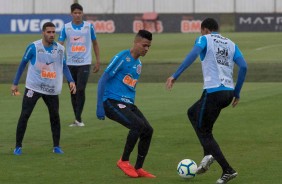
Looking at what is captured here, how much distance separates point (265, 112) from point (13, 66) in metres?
17.7

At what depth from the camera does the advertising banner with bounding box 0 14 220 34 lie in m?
64.8

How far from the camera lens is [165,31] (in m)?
65.2

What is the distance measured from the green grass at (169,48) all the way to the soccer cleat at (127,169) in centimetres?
2435

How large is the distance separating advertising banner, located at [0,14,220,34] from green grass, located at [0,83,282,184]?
4035cm

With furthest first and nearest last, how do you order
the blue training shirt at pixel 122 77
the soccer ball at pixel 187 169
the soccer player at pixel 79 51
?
the soccer player at pixel 79 51 < the blue training shirt at pixel 122 77 < the soccer ball at pixel 187 169

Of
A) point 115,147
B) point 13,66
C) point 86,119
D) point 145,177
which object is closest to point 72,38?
point 86,119

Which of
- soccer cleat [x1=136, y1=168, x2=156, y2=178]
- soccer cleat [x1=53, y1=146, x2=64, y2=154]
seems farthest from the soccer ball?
soccer cleat [x1=53, y1=146, x2=64, y2=154]

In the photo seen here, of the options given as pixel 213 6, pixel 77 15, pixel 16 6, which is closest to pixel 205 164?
pixel 77 15

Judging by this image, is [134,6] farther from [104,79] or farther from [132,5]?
[104,79]

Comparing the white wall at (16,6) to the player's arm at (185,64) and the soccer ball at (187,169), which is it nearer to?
the soccer ball at (187,169)

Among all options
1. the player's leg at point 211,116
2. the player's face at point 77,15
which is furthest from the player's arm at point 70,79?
the player's face at point 77,15

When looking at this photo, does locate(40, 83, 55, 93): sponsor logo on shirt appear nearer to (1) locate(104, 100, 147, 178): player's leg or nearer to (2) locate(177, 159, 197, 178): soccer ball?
(1) locate(104, 100, 147, 178): player's leg

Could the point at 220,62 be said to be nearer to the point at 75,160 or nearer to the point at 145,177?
the point at 145,177

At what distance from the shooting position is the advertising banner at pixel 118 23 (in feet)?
213
